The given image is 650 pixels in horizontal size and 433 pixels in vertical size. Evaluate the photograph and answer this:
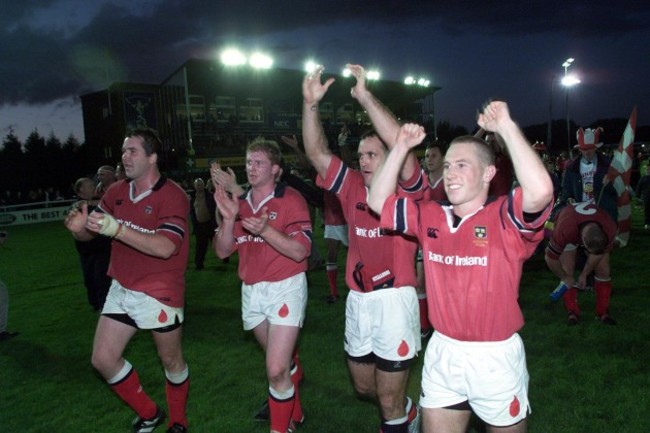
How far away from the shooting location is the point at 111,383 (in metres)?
4.09

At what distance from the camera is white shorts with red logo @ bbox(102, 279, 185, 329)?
3.96 meters

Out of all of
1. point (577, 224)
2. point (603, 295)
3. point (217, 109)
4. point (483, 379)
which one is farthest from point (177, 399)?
point (217, 109)

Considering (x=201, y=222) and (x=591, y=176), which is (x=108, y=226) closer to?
(x=591, y=176)

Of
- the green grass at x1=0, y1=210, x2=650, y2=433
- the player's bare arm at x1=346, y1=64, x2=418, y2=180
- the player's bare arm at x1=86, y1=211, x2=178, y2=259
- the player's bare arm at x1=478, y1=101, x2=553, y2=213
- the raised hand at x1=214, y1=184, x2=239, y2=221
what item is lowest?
the green grass at x1=0, y1=210, x2=650, y2=433

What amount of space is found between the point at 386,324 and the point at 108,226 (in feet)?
6.65

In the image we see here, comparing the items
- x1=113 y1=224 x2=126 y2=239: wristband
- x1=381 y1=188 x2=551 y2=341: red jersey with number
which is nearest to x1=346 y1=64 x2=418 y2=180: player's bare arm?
x1=381 y1=188 x2=551 y2=341: red jersey with number

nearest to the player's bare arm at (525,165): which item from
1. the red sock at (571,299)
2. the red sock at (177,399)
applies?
the red sock at (177,399)

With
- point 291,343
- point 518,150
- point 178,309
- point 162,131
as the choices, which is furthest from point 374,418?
point 162,131

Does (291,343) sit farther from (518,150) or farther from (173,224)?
(518,150)

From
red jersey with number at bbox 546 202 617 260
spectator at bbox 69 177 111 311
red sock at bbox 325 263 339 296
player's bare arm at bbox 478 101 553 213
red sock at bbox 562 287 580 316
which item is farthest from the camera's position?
red sock at bbox 325 263 339 296

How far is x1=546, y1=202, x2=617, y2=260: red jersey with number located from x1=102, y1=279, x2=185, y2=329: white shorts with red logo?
4.74 m

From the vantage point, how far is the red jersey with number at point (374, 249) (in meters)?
3.54

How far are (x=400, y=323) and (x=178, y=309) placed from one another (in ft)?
5.95

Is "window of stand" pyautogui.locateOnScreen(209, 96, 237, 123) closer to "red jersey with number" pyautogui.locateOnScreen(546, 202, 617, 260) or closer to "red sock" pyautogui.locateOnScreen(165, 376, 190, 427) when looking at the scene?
"red jersey with number" pyautogui.locateOnScreen(546, 202, 617, 260)
